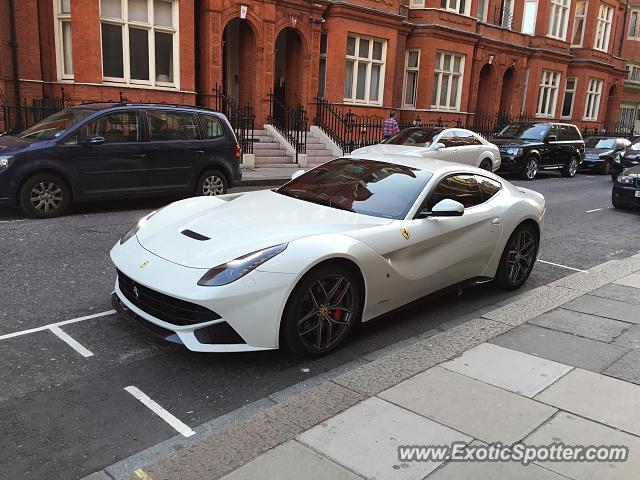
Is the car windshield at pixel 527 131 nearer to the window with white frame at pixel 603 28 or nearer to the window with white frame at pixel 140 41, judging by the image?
the window with white frame at pixel 140 41

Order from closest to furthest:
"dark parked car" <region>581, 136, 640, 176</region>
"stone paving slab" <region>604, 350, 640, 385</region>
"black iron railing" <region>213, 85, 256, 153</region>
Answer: "stone paving slab" <region>604, 350, 640, 385</region>
"black iron railing" <region>213, 85, 256, 153</region>
"dark parked car" <region>581, 136, 640, 176</region>

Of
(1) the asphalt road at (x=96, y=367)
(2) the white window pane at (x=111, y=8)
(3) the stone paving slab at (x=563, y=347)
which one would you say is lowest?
(1) the asphalt road at (x=96, y=367)

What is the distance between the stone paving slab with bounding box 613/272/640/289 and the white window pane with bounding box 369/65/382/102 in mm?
16843

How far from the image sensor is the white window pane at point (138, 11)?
1562 centimetres

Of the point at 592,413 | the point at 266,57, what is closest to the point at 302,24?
the point at 266,57

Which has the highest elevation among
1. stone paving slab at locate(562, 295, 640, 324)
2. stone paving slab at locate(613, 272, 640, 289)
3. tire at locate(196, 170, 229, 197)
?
tire at locate(196, 170, 229, 197)

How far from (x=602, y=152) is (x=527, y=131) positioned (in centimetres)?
517

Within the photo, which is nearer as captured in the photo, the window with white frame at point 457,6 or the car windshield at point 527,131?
the car windshield at point 527,131

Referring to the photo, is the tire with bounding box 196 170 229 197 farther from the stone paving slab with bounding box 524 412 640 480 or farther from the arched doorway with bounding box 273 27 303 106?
the arched doorway with bounding box 273 27 303 106

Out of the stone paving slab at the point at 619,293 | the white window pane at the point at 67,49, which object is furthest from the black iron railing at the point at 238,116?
the stone paving slab at the point at 619,293

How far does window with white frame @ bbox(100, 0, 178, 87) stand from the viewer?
15390 millimetres

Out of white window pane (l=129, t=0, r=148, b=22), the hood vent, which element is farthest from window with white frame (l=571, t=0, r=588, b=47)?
the hood vent

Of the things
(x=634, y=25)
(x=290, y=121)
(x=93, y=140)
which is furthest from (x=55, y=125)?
(x=634, y=25)

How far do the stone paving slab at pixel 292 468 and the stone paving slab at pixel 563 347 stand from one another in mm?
2169
